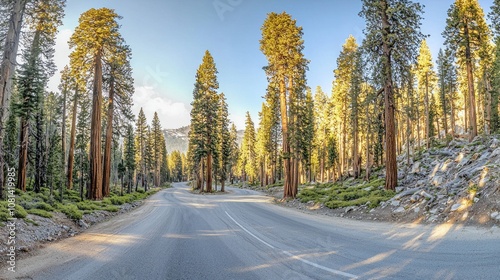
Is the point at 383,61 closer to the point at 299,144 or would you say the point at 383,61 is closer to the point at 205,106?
the point at 299,144

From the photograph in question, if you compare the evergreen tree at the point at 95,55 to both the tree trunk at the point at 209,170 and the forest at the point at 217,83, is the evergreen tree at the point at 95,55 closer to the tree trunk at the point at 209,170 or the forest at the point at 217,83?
the forest at the point at 217,83

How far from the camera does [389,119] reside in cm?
1603

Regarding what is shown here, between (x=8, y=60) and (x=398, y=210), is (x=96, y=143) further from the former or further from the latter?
(x=398, y=210)

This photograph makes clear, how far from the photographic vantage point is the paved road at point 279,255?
5.00 meters

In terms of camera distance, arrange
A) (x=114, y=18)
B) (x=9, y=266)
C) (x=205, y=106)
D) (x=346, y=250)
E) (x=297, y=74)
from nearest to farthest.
→ (x=9, y=266)
(x=346, y=250)
(x=114, y=18)
(x=297, y=74)
(x=205, y=106)

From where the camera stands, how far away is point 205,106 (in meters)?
37.9

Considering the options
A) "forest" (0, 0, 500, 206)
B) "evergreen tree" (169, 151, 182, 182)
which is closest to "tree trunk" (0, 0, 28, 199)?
"forest" (0, 0, 500, 206)

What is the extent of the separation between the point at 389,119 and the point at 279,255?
12896mm

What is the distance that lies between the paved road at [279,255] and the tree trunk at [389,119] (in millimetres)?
6990

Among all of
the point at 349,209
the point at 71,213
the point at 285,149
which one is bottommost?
the point at 349,209

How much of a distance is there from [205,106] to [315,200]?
23.3m

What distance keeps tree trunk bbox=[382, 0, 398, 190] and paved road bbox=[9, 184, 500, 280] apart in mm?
6990

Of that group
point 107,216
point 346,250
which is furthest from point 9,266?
point 107,216

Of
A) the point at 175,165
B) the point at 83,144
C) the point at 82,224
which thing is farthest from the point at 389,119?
the point at 175,165
